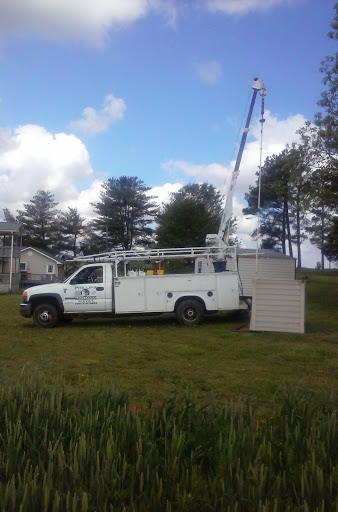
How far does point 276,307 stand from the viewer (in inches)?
585

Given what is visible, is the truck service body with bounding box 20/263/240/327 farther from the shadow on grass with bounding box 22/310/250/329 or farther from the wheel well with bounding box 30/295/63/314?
the shadow on grass with bounding box 22/310/250/329

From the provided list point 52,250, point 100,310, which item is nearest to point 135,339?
point 100,310

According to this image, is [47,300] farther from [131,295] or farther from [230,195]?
[230,195]

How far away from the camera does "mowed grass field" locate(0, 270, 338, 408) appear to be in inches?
311

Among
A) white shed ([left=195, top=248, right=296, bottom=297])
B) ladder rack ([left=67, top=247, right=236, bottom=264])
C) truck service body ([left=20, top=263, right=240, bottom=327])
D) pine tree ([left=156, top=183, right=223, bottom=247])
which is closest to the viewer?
truck service body ([left=20, top=263, right=240, bottom=327])

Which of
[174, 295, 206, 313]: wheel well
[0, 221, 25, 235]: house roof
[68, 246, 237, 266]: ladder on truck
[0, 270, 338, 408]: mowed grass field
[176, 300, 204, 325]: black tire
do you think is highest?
[0, 221, 25, 235]: house roof

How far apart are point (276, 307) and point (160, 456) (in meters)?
11.0

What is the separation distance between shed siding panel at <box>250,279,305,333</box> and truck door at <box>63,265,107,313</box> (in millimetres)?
4404

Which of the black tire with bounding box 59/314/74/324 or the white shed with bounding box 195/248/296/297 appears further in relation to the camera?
the white shed with bounding box 195/248/296/297

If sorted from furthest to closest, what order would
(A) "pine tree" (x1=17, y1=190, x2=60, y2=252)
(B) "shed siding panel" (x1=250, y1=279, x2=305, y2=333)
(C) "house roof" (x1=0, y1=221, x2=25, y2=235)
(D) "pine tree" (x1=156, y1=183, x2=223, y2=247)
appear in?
1. (A) "pine tree" (x1=17, y1=190, x2=60, y2=252)
2. (D) "pine tree" (x1=156, y1=183, x2=223, y2=247)
3. (C) "house roof" (x1=0, y1=221, x2=25, y2=235)
4. (B) "shed siding panel" (x1=250, y1=279, x2=305, y2=333)

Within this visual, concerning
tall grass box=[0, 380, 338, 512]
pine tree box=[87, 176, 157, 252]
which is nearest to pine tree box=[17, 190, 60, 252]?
pine tree box=[87, 176, 157, 252]

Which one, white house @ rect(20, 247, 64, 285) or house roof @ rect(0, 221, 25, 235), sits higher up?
house roof @ rect(0, 221, 25, 235)

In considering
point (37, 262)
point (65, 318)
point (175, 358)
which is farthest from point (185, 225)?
point (175, 358)

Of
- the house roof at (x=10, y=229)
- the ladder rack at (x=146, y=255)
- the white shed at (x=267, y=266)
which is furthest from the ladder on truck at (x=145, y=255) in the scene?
the house roof at (x=10, y=229)
